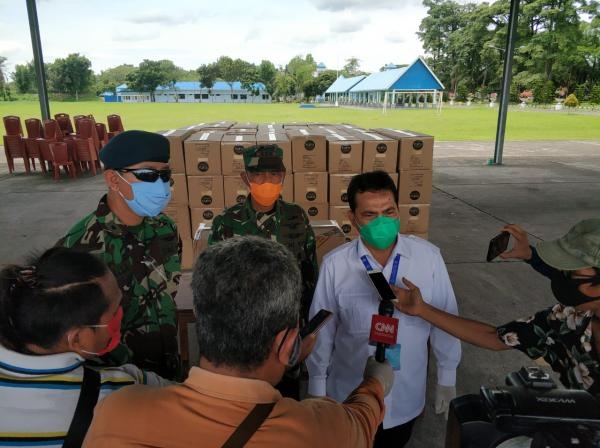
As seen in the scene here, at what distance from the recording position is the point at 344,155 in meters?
4.21

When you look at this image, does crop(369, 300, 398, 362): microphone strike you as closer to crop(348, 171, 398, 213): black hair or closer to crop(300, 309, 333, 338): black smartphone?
crop(300, 309, 333, 338): black smartphone

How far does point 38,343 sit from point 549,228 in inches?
289

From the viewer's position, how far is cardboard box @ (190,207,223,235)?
13.6 ft

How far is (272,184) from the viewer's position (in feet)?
8.03

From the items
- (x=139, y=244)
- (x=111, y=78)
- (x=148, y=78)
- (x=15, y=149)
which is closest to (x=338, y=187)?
(x=139, y=244)

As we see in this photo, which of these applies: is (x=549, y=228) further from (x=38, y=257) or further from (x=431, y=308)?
(x=38, y=257)

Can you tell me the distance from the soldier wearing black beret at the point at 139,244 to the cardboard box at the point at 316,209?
229 centimetres

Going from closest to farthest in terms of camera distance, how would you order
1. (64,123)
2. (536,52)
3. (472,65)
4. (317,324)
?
(317,324), (64,123), (536,52), (472,65)

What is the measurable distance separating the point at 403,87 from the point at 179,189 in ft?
152

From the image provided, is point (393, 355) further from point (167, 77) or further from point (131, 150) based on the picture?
point (167, 77)

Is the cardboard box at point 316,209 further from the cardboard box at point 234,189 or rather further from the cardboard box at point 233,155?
the cardboard box at point 233,155

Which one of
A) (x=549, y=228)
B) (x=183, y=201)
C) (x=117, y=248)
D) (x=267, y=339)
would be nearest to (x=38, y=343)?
(x=267, y=339)

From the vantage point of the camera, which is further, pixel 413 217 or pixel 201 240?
pixel 413 217

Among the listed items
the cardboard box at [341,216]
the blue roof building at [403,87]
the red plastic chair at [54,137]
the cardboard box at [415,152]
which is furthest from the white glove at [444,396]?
the blue roof building at [403,87]
